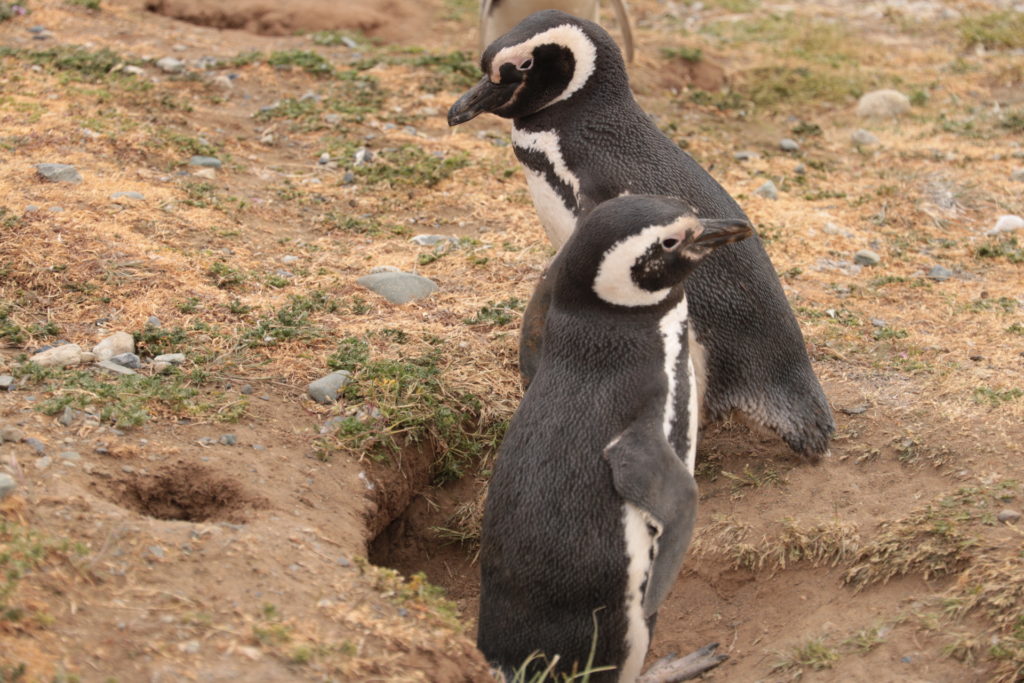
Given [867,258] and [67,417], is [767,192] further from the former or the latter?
[67,417]

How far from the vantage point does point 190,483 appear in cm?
322

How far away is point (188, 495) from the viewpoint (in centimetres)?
321

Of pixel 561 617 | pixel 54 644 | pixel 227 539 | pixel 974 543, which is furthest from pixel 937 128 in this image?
pixel 54 644

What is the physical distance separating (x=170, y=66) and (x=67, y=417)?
3.91 meters

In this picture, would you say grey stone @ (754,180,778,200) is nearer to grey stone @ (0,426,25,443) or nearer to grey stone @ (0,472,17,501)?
grey stone @ (0,426,25,443)

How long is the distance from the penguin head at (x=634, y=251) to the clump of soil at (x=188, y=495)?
1038mm

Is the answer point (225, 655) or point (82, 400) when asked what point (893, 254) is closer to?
point (82, 400)

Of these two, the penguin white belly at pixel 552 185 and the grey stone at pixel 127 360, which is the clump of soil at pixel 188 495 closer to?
the grey stone at pixel 127 360

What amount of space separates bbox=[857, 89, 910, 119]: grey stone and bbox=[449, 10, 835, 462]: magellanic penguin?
3.91m

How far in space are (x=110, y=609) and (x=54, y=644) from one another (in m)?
0.15

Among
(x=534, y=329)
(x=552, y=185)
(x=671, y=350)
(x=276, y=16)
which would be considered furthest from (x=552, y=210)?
(x=276, y=16)

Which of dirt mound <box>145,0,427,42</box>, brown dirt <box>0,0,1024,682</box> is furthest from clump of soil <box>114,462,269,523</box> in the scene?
dirt mound <box>145,0,427,42</box>

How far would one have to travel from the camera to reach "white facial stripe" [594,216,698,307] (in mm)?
2928

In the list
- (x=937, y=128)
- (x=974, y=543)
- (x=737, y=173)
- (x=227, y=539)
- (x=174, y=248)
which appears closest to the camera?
(x=227, y=539)
